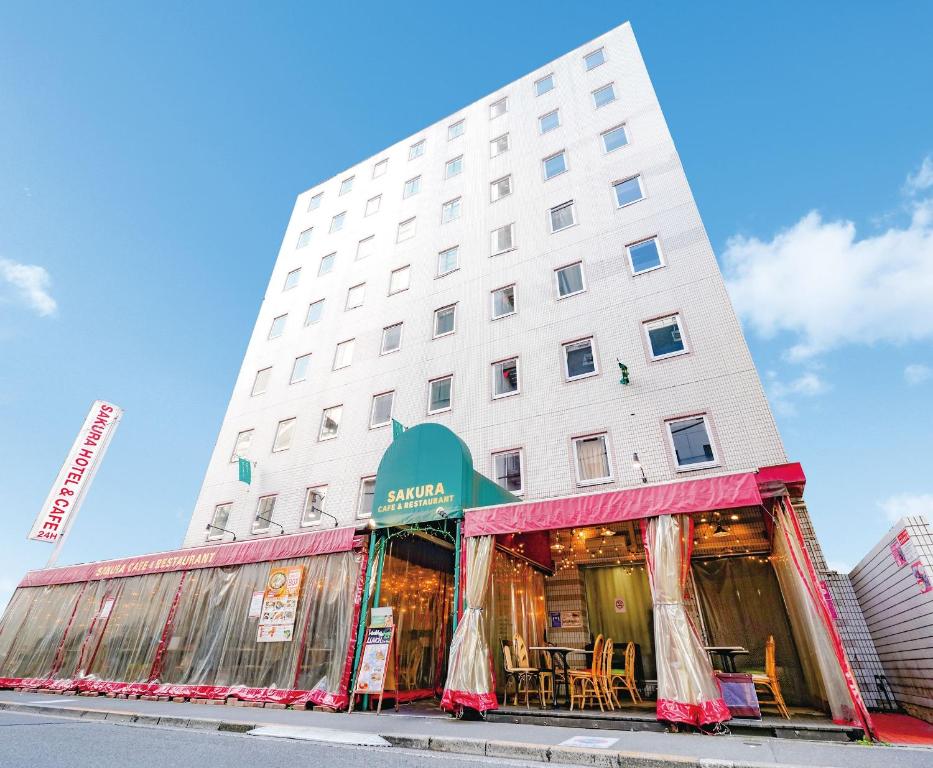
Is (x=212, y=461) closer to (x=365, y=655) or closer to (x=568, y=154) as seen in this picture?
(x=365, y=655)

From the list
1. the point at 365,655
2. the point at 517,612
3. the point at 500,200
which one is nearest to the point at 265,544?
the point at 365,655

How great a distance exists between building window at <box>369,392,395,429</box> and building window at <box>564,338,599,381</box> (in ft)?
20.6

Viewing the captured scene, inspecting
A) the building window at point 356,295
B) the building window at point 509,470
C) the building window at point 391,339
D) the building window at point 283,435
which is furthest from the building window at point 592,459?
the building window at point 356,295

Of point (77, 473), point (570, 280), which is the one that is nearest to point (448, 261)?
point (570, 280)

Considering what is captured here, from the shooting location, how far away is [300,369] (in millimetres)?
20672

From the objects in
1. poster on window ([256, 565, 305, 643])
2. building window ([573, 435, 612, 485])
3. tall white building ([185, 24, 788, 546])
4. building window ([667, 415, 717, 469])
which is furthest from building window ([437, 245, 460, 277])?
poster on window ([256, 565, 305, 643])

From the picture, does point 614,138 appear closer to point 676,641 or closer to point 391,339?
point 391,339

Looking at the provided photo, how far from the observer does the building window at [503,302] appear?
1677 cm

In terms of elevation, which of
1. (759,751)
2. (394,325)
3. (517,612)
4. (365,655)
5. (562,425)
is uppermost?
(394,325)

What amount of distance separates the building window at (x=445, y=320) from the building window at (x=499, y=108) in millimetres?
11369

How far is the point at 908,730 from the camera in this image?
710 cm

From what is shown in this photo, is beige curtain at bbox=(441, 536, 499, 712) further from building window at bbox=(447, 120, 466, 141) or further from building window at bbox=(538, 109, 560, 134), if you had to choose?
building window at bbox=(447, 120, 466, 141)

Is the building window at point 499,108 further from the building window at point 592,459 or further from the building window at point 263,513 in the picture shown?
the building window at point 263,513

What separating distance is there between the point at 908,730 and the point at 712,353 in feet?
26.5
